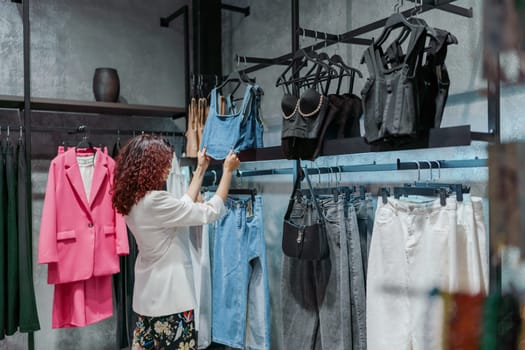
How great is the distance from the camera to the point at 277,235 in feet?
10.0

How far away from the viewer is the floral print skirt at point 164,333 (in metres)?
2.20

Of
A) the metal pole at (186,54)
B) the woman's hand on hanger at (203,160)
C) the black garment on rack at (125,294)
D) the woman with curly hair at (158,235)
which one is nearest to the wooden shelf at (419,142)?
the woman's hand on hanger at (203,160)

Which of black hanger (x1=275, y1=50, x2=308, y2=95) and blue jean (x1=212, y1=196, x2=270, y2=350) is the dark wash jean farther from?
black hanger (x1=275, y1=50, x2=308, y2=95)

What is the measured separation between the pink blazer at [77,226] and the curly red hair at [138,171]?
0.67 metres

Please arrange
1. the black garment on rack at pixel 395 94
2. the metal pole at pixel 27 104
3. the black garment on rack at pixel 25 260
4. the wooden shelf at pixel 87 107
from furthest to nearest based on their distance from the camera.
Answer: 1. the wooden shelf at pixel 87 107
2. the metal pole at pixel 27 104
3. the black garment on rack at pixel 25 260
4. the black garment on rack at pixel 395 94

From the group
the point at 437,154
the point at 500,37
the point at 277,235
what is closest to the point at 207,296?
the point at 277,235

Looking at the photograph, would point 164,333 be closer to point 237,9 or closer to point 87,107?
point 87,107

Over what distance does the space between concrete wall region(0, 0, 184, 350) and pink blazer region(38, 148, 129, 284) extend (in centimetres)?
50

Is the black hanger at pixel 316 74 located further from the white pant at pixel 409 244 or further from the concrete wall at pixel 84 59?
the concrete wall at pixel 84 59

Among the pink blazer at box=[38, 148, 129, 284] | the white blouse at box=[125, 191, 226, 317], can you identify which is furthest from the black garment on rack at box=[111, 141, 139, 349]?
the white blouse at box=[125, 191, 226, 317]

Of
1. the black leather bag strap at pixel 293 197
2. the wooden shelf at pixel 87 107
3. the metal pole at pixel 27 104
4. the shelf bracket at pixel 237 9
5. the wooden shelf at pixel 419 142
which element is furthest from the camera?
the shelf bracket at pixel 237 9

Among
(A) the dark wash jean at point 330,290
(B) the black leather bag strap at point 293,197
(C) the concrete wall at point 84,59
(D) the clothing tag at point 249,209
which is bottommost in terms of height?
(A) the dark wash jean at point 330,290

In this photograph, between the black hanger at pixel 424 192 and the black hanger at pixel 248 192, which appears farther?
the black hanger at pixel 248 192

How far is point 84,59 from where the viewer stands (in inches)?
127
